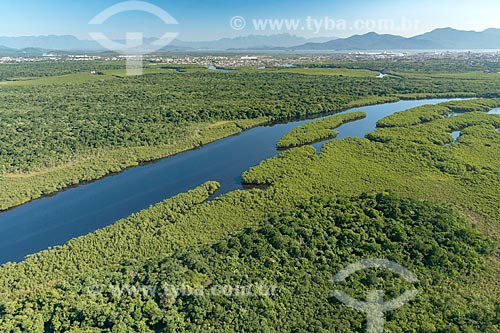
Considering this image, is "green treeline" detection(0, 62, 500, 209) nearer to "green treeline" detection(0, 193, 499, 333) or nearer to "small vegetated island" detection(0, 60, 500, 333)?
"small vegetated island" detection(0, 60, 500, 333)

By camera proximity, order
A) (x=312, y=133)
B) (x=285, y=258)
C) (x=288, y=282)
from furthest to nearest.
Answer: (x=312, y=133), (x=285, y=258), (x=288, y=282)

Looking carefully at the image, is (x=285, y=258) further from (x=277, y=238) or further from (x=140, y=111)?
(x=140, y=111)

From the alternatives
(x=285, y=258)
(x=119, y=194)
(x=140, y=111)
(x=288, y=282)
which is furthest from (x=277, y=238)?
(x=140, y=111)

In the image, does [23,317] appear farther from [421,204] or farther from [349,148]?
[349,148]

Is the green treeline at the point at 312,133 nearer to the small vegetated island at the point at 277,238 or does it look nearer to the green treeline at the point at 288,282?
the small vegetated island at the point at 277,238

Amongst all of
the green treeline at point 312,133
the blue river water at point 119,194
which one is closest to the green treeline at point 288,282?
the blue river water at point 119,194

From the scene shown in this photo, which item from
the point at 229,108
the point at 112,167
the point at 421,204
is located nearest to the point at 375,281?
the point at 421,204
